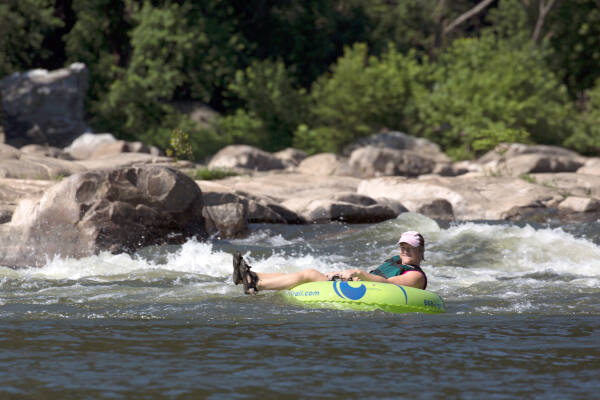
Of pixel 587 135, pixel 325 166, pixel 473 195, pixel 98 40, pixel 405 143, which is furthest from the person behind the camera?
pixel 98 40

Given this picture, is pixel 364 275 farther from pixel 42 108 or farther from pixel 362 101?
pixel 362 101

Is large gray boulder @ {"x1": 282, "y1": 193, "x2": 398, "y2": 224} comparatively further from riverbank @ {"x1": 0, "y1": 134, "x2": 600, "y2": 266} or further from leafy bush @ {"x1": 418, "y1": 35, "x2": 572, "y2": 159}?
leafy bush @ {"x1": 418, "y1": 35, "x2": 572, "y2": 159}

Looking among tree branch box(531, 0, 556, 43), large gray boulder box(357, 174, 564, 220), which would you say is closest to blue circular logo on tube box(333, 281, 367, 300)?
large gray boulder box(357, 174, 564, 220)

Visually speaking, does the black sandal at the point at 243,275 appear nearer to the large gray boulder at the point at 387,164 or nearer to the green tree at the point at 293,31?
the large gray boulder at the point at 387,164

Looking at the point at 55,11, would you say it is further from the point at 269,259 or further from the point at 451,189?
the point at 269,259

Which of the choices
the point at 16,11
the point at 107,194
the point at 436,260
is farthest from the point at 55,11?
the point at 436,260

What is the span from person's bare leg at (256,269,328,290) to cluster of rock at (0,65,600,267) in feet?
13.4

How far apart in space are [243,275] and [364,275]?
1.17 metres

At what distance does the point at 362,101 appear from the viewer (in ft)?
A: 100

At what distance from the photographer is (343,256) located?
40.3ft

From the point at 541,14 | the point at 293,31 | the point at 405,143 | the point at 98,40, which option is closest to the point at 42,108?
the point at 98,40

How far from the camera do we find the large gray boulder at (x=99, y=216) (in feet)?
37.9

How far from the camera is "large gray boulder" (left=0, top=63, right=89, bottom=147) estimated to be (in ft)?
91.9

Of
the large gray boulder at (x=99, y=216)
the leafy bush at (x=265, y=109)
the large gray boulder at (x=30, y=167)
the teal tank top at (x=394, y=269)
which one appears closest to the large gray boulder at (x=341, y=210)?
the large gray boulder at (x=99, y=216)
